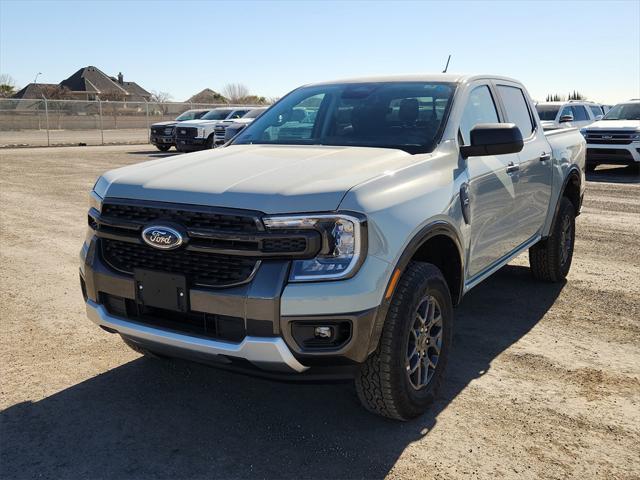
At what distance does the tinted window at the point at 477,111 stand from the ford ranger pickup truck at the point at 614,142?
41.0 ft

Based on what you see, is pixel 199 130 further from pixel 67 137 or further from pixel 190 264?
pixel 190 264

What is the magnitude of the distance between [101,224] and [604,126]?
1547cm

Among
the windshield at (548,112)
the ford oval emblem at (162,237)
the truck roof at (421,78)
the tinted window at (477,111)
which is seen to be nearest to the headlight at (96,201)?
the ford oval emblem at (162,237)

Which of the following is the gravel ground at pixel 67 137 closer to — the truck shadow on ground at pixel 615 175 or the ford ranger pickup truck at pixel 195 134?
the ford ranger pickup truck at pixel 195 134

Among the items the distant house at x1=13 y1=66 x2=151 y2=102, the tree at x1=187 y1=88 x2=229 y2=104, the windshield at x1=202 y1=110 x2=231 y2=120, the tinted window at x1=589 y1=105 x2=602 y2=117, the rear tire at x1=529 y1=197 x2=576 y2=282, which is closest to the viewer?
the rear tire at x1=529 y1=197 x2=576 y2=282

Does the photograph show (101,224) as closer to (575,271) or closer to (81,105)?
(575,271)

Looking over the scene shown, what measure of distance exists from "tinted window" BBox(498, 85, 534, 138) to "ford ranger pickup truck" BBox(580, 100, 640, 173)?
38.0 feet

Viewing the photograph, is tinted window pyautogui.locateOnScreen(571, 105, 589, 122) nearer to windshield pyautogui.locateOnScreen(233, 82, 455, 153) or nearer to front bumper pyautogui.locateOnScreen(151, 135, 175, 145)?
front bumper pyautogui.locateOnScreen(151, 135, 175, 145)

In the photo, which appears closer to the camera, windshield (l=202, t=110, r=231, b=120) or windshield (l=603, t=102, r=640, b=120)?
windshield (l=603, t=102, r=640, b=120)

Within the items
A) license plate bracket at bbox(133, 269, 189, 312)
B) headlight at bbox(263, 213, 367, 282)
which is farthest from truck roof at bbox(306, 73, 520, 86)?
license plate bracket at bbox(133, 269, 189, 312)

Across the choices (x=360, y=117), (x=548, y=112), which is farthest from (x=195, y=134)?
(x=360, y=117)

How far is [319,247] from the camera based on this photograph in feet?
9.55

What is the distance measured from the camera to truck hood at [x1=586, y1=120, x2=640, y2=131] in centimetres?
1580

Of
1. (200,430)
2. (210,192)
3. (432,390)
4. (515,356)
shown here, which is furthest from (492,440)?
(210,192)
